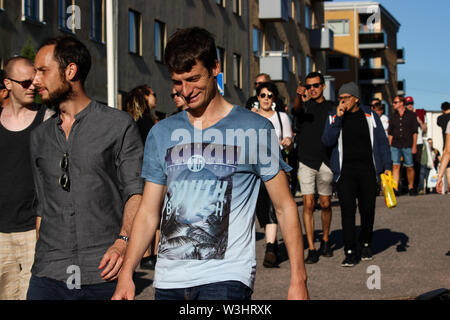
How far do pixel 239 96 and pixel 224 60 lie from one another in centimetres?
277

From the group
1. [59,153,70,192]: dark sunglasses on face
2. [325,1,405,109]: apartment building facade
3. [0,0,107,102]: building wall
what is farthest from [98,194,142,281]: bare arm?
[325,1,405,109]: apartment building facade

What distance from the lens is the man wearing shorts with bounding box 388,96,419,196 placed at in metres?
20.5

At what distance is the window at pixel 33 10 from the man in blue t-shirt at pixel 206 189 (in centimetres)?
1894

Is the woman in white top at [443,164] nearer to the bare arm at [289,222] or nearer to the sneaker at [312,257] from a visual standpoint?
the sneaker at [312,257]

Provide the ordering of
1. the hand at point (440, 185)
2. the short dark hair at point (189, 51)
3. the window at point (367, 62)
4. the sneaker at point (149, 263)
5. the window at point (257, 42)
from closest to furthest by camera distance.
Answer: the short dark hair at point (189, 51)
the hand at point (440, 185)
the sneaker at point (149, 263)
the window at point (257, 42)
the window at point (367, 62)

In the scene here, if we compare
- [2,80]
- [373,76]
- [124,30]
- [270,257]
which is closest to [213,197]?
[2,80]

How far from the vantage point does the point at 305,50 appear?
188 feet

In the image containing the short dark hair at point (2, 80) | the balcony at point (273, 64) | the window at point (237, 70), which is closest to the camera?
the short dark hair at point (2, 80)

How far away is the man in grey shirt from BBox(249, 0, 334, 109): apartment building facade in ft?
127

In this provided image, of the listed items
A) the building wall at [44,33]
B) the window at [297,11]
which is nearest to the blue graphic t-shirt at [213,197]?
the building wall at [44,33]

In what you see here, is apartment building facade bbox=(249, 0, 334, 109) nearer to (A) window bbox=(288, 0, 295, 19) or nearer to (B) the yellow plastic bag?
(A) window bbox=(288, 0, 295, 19)

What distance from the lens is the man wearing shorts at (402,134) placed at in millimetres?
20531

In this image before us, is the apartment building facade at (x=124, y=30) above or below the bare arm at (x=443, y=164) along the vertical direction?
above

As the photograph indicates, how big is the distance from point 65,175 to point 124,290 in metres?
0.89
